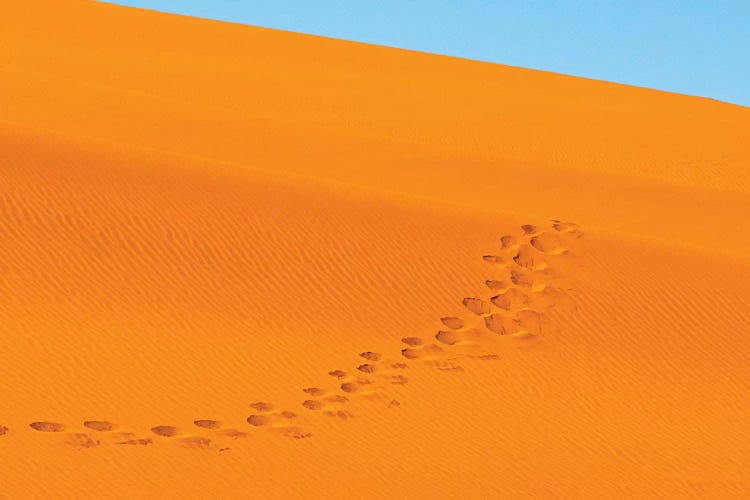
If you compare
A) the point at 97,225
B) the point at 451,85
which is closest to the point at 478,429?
the point at 97,225

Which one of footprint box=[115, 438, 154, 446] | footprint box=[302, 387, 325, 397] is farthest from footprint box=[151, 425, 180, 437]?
footprint box=[302, 387, 325, 397]

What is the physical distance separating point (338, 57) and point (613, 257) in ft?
89.5

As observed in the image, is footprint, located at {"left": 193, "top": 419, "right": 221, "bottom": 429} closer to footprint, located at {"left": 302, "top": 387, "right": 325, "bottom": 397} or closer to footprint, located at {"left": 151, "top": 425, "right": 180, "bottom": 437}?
footprint, located at {"left": 151, "top": 425, "right": 180, "bottom": 437}

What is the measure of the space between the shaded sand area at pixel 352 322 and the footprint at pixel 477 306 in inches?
1.0

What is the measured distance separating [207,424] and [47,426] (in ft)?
3.95

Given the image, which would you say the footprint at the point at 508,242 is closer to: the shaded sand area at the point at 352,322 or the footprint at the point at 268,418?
the shaded sand area at the point at 352,322

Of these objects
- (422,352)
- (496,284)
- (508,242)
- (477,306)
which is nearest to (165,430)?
(422,352)

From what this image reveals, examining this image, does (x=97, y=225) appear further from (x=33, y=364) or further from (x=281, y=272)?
(x=33, y=364)

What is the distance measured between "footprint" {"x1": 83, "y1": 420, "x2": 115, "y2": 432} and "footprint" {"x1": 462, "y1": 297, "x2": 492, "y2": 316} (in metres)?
4.46

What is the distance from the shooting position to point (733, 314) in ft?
40.8

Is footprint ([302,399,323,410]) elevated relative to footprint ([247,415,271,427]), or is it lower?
elevated

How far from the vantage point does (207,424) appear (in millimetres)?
8789

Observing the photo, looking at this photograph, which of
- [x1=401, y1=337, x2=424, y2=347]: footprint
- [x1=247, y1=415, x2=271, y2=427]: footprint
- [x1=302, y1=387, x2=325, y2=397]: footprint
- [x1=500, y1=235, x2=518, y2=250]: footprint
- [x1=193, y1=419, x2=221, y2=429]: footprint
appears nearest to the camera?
[x1=193, y1=419, x2=221, y2=429]: footprint

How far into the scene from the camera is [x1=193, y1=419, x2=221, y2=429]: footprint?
28.7ft
